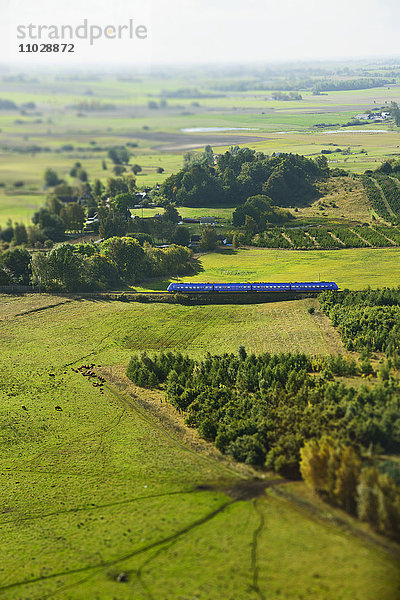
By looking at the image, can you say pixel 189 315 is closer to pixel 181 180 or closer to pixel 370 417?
pixel 370 417

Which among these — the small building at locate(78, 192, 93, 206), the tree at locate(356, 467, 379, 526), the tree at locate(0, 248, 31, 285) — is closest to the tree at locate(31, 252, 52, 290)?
the tree at locate(0, 248, 31, 285)

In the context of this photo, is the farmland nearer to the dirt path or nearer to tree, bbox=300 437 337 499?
tree, bbox=300 437 337 499

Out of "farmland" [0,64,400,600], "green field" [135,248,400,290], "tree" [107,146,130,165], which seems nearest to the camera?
"farmland" [0,64,400,600]

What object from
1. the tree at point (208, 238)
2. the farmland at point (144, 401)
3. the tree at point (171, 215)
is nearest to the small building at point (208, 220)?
the tree at point (171, 215)

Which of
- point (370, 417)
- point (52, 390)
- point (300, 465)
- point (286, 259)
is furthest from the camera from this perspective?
point (286, 259)

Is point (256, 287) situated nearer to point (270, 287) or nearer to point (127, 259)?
point (270, 287)

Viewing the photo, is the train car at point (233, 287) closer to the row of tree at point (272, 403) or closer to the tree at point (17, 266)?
the row of tree at point (272, 403)

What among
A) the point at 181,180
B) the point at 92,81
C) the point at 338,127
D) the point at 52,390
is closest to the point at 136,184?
the point at 181,180

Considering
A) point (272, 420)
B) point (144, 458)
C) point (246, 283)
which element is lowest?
point (144, 458)
